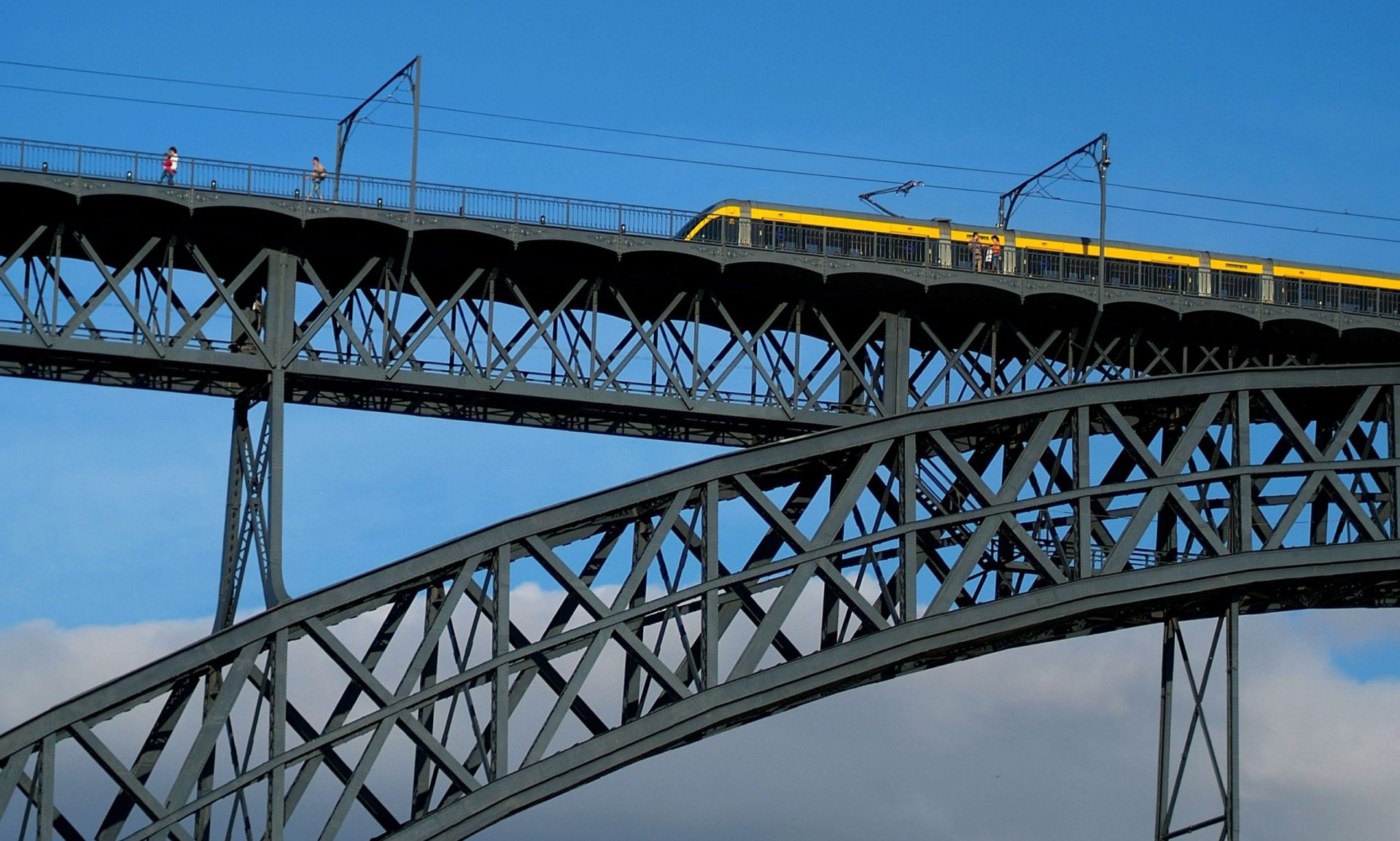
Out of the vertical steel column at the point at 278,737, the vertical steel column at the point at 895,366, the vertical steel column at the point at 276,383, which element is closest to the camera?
the vertical steel column at the point at 278,737

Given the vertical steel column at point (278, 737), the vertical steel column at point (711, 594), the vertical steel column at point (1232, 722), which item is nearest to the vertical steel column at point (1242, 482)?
the vertical steel column at point (1232, 722)

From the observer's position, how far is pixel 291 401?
53688 millimetres

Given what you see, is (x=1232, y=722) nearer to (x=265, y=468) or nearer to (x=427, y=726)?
(x=427, y=726)

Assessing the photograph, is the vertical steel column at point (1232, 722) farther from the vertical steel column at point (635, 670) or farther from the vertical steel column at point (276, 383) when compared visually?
the vertical steel column at point (276, 383)

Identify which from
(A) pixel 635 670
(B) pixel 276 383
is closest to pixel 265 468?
(B) pixel 276 383

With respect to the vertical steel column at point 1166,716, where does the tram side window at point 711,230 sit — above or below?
above

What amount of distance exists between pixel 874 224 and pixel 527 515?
31454 mm

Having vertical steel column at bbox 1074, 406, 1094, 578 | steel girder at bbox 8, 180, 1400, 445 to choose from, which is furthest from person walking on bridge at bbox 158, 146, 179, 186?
vertical steel column at bbox 1074, 406, 1094, 578

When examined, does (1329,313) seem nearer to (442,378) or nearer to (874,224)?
(874,224)

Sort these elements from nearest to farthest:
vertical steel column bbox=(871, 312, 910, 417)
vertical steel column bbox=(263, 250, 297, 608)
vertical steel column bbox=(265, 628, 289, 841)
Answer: vertical steel column bbox=(265, 628, 289, 841) → vertical steel column bbox=(263, 250, 297, 608) → vertical steel column bbox=(871, 312, 910, 417)

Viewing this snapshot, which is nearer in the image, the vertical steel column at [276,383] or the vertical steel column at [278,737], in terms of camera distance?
the vertical steel column at [278,737]

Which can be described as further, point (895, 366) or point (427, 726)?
point (895, 366)

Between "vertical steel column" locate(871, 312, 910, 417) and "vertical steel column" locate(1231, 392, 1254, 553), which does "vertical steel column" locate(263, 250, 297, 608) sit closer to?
"vertical steel column" locate(871, 312, 910, 417)

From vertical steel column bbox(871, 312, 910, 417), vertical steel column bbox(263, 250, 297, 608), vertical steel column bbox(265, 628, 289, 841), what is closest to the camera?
vertical steel column bbox(265, 628, 289, 841)
